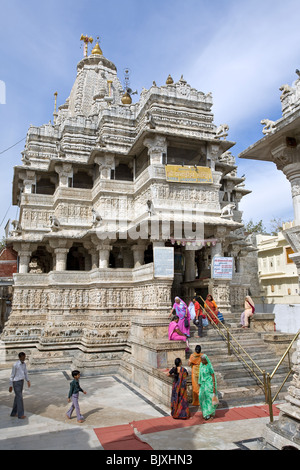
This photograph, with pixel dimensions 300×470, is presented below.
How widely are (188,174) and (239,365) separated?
8205mm

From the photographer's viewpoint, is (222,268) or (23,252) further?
(23,252)

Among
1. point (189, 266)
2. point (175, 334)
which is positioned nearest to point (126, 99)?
point (189, 266)

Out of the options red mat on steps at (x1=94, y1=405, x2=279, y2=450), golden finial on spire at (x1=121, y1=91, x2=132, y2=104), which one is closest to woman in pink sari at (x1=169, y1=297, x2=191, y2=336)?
red mat on steps at (x1=94, y1=405, x2=279, y2=450)

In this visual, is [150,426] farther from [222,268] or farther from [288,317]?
[288,317]

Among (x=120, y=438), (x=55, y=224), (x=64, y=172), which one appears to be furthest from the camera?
(x=64, y=172)

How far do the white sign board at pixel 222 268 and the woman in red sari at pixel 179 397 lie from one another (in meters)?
6.51

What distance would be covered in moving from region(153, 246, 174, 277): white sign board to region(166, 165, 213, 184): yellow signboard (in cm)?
333

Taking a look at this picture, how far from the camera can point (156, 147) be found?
1529 centimetres

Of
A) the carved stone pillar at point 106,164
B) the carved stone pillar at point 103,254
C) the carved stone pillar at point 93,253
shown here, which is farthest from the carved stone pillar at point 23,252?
the carved stone pillar at point 106,164

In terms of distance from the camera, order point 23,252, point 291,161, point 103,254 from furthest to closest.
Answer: point 23,252 → point 103,254 → point 291,161

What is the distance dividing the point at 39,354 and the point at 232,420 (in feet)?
31.4

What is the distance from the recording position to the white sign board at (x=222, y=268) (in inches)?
554
